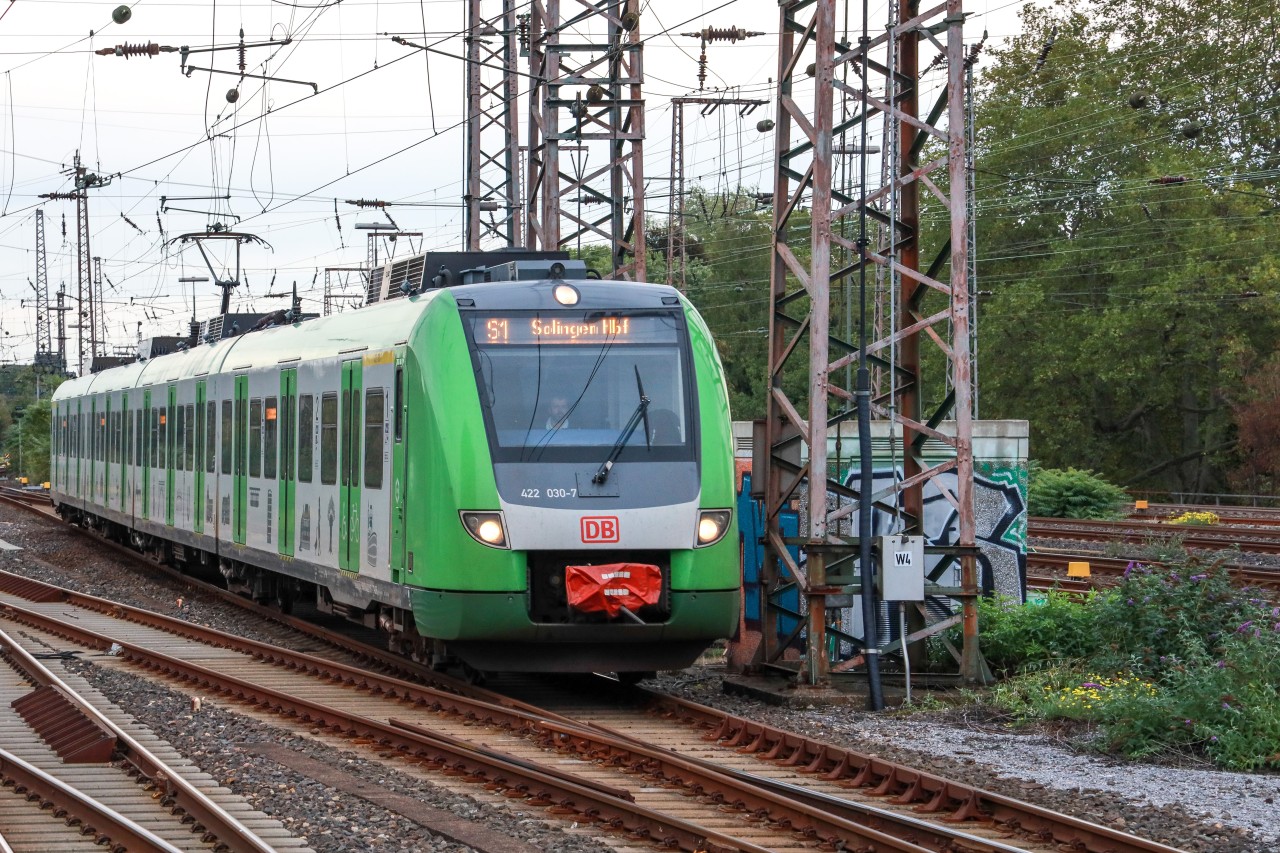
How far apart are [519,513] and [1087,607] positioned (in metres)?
5.14

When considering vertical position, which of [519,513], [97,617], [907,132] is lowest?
[97,617]

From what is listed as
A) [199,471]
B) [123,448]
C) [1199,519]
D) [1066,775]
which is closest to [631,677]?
[1066,775]

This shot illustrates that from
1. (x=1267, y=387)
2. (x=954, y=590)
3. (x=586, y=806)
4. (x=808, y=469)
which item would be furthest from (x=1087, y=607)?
(x=1267, y=387)

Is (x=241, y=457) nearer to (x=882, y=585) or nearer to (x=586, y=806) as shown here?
(x=882, y=585)

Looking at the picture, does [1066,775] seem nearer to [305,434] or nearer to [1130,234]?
[305,434]

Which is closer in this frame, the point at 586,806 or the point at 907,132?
the point at 586,806

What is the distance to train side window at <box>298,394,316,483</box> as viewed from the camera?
17.1 metres

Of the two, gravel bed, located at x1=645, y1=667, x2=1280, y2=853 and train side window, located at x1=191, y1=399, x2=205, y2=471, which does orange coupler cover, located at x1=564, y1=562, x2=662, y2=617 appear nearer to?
gravel bed, located at x1=645, y1=667, x2=1280, y2=853

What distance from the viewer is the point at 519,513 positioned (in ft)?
41.6

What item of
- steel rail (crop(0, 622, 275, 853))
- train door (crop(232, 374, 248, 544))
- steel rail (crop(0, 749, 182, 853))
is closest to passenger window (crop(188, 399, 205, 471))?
train door (crop(232, 374, 248, 544))

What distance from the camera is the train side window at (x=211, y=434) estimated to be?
22.2m

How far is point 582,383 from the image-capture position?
13172mm

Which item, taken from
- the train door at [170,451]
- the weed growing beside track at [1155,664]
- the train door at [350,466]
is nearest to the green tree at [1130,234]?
the train door at [170,451]

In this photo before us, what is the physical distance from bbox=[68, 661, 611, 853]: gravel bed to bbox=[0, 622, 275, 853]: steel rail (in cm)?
29
